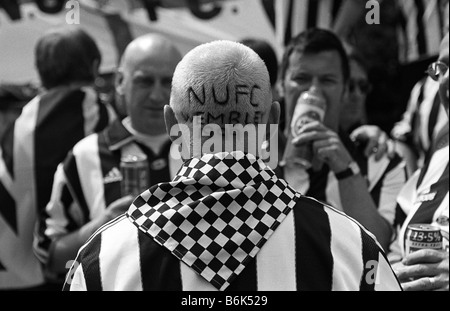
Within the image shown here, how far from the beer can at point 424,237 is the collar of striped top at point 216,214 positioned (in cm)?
75

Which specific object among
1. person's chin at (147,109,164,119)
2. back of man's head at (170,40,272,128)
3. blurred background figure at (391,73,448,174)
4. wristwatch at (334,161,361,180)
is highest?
back of man's head at (170,40,272,128)

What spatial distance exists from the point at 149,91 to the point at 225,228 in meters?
1.70

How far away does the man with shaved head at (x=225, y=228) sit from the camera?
70.3 inches

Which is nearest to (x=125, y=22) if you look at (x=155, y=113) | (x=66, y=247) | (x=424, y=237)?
(x=155, y=113)

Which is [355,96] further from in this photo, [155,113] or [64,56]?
[64,56]

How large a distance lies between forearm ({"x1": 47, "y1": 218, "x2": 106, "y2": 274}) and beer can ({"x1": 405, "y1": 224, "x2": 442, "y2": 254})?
51.5 inches

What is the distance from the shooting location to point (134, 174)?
2.92 meters

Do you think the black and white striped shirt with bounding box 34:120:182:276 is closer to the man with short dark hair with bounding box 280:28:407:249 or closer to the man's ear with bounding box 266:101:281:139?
the man with short dark hair with bounding box 280:28:407:249

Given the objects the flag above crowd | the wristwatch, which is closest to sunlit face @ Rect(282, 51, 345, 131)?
the wristwatch

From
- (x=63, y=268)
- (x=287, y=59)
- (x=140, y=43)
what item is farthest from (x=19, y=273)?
(x=287, y=59)

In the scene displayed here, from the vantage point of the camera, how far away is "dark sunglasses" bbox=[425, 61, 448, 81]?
115 inches

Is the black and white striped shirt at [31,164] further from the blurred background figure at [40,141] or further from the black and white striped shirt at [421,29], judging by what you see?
the black and white striped shirt at [421,29]

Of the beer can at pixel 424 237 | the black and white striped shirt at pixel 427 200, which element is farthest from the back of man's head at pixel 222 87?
the black and white striped shirt at pixel 427 200

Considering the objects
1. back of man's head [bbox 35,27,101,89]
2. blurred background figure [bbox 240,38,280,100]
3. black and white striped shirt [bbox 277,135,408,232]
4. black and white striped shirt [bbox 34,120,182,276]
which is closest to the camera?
black and white striped shirt [bbox 277,135,408,232]
